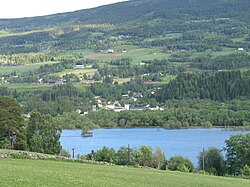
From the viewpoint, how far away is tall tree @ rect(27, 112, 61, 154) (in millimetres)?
38688

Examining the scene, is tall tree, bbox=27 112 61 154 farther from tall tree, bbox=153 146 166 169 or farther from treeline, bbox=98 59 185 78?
treeline, bbox=98 59 185 78

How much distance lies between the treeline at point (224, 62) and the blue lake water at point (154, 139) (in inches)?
1547

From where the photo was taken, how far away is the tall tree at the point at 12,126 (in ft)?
122

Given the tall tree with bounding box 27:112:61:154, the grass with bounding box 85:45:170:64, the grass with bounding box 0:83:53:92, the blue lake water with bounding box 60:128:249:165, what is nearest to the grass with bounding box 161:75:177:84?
the grass with bounding box 0:83:53:92

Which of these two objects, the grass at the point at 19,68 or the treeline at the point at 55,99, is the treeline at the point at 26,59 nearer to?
the grass at the point at 19,68

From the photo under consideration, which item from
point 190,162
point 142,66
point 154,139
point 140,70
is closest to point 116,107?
point 140,70

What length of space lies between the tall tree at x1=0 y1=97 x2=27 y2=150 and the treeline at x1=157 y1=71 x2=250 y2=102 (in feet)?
175

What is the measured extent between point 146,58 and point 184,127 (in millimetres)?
55352

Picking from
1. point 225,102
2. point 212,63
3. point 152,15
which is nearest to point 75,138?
point 225,102

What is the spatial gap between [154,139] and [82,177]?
43.0m

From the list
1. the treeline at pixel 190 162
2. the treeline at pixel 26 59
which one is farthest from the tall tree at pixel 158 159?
the treeline at pixel 26 59

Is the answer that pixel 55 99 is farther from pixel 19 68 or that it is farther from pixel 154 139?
pixel 19 68

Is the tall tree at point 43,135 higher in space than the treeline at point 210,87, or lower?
higher

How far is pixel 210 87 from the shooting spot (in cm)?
9162
